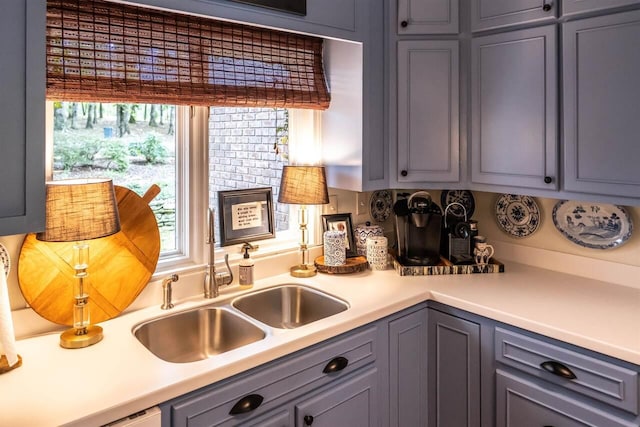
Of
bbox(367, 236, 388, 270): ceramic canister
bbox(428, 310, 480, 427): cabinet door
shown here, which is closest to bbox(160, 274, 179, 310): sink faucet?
bbox(367, 236, 388, 270): ceramic canister

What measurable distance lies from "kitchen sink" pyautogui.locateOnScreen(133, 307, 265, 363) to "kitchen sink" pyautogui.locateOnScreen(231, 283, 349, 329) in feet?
0.47

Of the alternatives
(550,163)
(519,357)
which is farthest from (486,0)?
(519,357)

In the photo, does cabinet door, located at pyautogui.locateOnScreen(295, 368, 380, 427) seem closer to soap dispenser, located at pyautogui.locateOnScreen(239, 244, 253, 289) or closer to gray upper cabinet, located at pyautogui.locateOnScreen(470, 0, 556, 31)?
soap dispenser, located at pyautogui.locateOnScreen(239, 244, 253, 289)

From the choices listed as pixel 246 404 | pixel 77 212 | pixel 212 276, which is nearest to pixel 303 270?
pixel 212 276

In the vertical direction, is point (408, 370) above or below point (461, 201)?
below

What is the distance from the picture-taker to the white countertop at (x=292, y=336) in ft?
3.73

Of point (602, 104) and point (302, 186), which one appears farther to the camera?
point (302, 186)

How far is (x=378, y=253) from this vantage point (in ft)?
7.35

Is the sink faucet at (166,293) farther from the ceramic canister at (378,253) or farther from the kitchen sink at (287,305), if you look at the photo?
the ceramic canister at (378,253)

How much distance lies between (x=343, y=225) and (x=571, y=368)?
1.15m

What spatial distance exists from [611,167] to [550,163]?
22 centimetres

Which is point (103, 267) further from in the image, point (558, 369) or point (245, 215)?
point (558, 369)

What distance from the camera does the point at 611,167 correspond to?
171 centimetres

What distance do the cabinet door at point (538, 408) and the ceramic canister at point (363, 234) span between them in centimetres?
86
